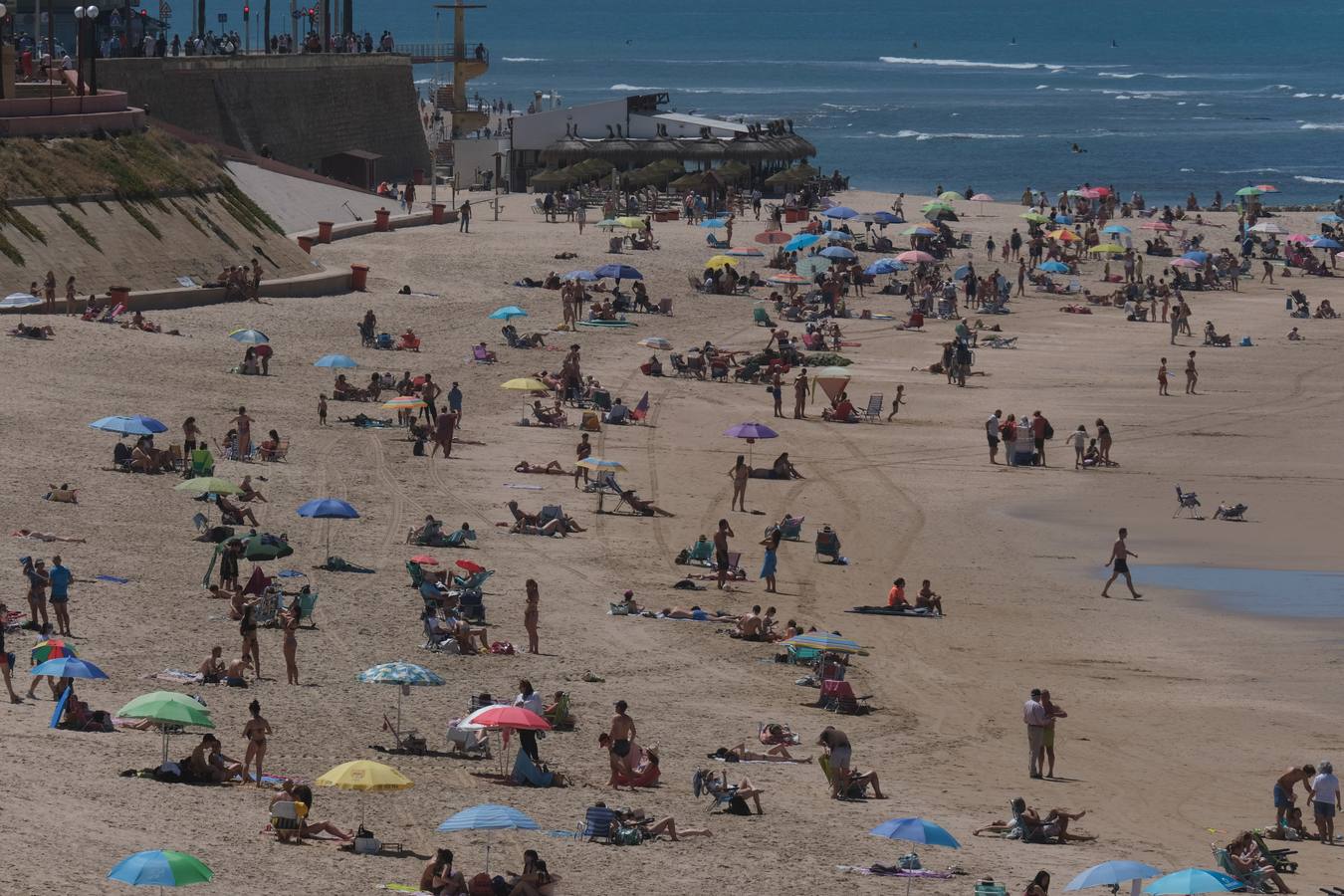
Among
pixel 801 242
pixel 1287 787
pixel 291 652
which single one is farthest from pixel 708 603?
pixel 801 242

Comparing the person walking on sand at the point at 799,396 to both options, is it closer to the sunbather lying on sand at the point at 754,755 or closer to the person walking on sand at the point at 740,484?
the person walking on sand at the point at 740,484

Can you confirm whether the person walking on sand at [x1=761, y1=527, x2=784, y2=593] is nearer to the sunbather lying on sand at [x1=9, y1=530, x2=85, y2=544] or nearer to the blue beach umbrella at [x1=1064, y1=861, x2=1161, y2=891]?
the sunbather lying on sand at [x1=9, y1=530, x2=85, y2=544]

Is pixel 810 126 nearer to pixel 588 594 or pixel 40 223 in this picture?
pixel 40 223

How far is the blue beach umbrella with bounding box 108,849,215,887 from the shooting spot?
42.1 ft

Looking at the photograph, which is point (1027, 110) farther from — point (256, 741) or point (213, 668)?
point (256, 741)

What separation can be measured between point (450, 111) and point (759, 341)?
134 feet

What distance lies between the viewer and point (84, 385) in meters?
32.2

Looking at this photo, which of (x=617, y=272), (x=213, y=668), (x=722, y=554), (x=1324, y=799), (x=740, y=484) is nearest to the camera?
(x=1324, y=799)

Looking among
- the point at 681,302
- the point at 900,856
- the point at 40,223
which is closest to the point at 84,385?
the point at 40,223

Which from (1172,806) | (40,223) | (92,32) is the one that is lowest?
(1172,806)

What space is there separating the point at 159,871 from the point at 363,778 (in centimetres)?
271

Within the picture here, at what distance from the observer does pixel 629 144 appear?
65438mm

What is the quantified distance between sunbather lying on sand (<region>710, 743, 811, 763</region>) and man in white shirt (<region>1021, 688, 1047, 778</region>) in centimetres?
194

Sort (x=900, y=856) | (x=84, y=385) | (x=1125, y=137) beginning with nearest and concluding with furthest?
(x=900, y=856), (x=84, y=385), (x=1125, y=137)
